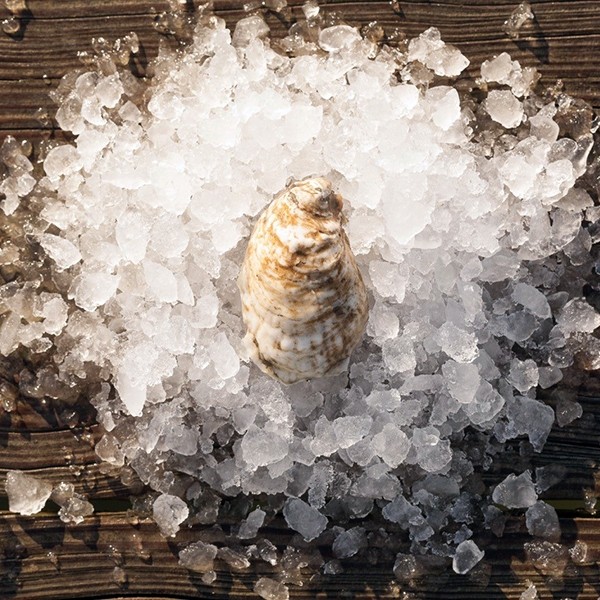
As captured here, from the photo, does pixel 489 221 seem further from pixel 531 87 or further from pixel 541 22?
pixel 541 22

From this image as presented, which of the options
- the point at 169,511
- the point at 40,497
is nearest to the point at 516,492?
the point at 169,511

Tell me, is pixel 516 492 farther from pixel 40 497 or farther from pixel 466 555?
pixel 40 497

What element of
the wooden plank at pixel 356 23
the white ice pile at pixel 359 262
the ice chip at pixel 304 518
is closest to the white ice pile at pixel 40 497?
the white ice pile at pixel 359 262

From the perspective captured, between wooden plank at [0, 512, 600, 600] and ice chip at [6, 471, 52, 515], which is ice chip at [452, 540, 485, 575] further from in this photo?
ice chip at [6, 471, 52, 515]

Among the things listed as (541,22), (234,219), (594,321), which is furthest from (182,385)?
(541,22)

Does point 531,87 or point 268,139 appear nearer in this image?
point 268,139

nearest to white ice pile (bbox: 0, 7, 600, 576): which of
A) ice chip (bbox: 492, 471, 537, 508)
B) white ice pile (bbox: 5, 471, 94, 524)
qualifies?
ice chip (bbox: 492, 471, 537, 508)
